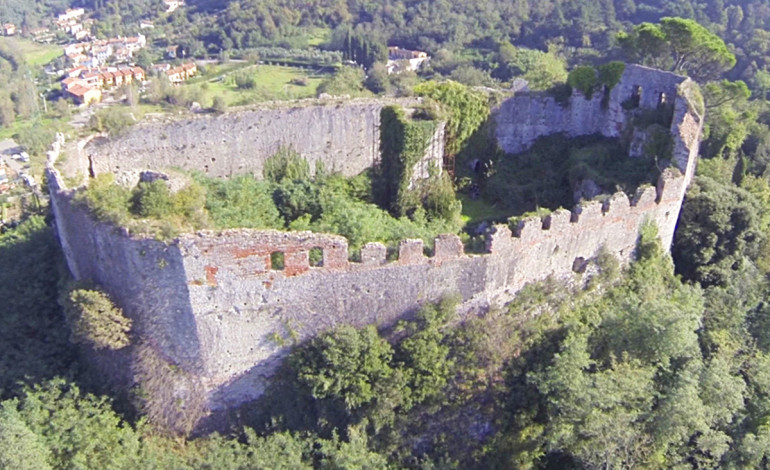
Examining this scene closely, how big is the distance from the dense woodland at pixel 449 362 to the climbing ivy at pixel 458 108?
21cm

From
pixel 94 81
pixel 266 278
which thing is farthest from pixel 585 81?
pixel 94 81

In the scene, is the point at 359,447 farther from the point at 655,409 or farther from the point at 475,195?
the point at 475,195

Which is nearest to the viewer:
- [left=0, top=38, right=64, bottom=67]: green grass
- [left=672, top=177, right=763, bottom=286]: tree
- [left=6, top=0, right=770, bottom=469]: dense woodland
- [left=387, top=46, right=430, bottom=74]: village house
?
[left=6, top=0, right=770, bottom=469]: dense woodland

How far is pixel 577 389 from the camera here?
11.7 m

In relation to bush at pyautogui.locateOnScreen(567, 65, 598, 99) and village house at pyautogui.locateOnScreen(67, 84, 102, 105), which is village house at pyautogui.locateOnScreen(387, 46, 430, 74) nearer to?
village house at pyautogui.locateOnScreen(67, 84, 102, 105)

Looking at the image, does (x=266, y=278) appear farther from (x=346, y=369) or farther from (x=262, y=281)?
(x=346, y=369)

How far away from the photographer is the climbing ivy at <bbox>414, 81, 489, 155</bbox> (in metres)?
18.2

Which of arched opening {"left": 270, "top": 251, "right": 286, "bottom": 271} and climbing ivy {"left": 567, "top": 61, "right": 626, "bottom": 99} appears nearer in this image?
arched opening {"left": 270, "top": 251, "right": 286, "bottom": 271}

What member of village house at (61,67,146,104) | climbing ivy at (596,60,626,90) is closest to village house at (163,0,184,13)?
village house at (61,67,146,104)

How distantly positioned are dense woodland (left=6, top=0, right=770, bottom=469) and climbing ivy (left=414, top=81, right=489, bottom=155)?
214 mm

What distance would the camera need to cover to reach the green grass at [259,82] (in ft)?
154

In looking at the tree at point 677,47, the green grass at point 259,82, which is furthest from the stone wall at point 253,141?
the green grass at point 259,82

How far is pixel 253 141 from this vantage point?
1709 cm

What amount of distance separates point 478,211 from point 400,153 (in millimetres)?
2573
